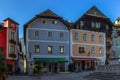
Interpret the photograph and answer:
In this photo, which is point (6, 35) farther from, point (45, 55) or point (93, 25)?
point (93, 25)

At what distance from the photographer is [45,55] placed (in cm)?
5259

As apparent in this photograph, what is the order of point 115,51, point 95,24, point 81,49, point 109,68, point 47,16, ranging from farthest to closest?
point 95,24 → point 81,49 → point 47,16 → point 115,51 → point 109,68

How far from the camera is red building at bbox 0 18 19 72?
48.3m

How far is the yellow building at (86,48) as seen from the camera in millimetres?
56291

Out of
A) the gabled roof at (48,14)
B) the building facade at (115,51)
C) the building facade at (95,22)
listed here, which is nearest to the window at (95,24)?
the building facade at (95,22)

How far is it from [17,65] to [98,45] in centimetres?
1645

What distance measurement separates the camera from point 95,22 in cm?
6112

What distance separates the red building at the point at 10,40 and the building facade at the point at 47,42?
6.24ft

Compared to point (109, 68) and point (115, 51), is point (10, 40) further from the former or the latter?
point (109, 68)

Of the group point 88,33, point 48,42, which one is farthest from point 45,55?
point 88,33

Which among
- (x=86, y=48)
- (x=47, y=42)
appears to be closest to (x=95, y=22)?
(x=86, y=48)

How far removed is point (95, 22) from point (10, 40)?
19122mm

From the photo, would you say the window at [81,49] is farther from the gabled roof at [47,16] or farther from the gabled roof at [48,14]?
the gabled roof at [48,14]

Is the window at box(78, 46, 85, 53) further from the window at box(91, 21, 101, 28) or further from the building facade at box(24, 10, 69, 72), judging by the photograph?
the window at box(91, 21, 101, 28)
